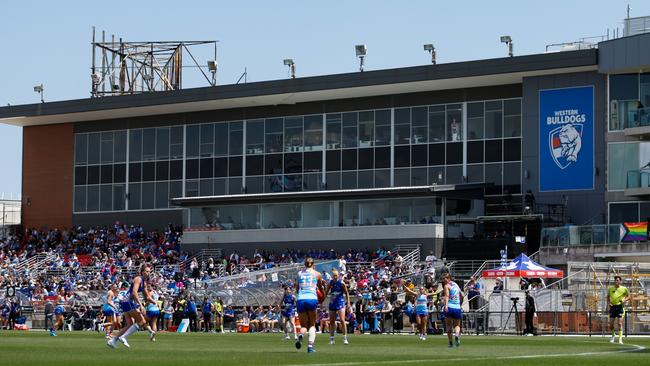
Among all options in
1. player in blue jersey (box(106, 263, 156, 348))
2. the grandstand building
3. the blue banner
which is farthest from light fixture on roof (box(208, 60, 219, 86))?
player in blue jersey (box(106, 263, 156, 348))

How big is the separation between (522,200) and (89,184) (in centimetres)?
3186

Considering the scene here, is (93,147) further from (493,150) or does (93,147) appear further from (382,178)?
(493,150)

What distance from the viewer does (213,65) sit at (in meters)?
83.1

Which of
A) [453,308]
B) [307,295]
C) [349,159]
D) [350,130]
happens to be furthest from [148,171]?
[307,295]

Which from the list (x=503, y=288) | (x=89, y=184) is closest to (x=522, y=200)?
(x=503, y=288)

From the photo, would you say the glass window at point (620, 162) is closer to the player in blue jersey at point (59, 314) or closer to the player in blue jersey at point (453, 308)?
the player in blue jersey at point (59, 314)

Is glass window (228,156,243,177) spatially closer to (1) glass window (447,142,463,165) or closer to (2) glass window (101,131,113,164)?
(2) glass window (101,131,113,164)

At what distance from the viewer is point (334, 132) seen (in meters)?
77.7

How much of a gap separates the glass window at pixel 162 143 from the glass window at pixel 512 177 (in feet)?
79.0

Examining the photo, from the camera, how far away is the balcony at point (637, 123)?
6394 cm

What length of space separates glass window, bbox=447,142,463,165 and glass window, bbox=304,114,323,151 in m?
8.65

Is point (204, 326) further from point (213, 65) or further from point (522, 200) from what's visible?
point (213, 65)

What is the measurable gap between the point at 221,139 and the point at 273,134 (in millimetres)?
3980

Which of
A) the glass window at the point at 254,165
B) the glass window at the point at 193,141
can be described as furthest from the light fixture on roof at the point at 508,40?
the glass window at the point at 193,141
